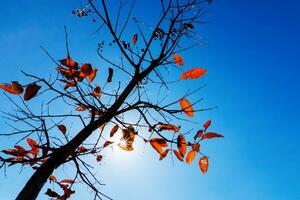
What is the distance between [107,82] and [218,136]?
163 cm

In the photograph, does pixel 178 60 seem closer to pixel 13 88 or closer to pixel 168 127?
pixel 168 127

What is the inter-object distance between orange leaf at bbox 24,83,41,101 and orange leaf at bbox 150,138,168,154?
1.68 metres

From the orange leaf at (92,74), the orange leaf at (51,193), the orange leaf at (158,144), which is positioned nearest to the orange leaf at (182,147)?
the orange leaf at (158,144)

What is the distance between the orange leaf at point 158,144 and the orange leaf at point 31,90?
5.51ft

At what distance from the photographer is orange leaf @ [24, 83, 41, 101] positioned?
10.8 feet

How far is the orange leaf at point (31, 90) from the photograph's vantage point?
330 cm

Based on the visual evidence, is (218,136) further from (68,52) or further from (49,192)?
(49,192)

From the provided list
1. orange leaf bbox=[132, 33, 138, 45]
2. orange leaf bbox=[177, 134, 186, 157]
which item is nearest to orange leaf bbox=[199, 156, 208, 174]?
orange leaf bbox=[177, 134, 186, 157]

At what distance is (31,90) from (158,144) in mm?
1819

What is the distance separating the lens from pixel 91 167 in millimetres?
4230

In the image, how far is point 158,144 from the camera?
4008mm

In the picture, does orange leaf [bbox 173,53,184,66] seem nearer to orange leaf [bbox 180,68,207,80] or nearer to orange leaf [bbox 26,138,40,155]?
orange leaf [bbox 180,68,207,80]

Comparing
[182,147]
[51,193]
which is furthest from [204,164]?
[51,193]

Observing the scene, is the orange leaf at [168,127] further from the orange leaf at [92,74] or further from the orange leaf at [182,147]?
the orange leaf at [92,74]
